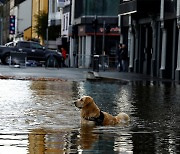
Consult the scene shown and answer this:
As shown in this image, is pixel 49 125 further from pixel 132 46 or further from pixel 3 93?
pixel 132 46

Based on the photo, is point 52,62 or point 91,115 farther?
point 52,62

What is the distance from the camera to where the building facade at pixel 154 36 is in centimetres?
3746

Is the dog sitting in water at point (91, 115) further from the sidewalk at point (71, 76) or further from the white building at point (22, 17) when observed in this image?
the white building at point (22, 17)

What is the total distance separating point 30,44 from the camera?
2365 inches

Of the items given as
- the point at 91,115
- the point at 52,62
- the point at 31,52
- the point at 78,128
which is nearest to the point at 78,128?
the point at 78,128

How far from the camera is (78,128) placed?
12.8 meters

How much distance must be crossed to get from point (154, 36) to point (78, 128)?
29478mm

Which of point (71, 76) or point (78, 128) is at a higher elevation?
point (78, 128)

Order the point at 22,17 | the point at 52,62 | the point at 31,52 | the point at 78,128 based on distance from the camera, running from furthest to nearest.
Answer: the point at 22,17 < the point at 31,52 < the point at 52,62 < the point at 78,128

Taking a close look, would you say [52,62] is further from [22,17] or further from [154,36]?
[22,17]

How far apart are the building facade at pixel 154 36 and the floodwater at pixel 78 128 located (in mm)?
16367

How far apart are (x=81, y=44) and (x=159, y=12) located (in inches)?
1104

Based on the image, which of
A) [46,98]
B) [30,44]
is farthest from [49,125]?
[30,44]

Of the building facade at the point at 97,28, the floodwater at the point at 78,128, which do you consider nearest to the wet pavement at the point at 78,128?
the floodwater at the point at 78,128
